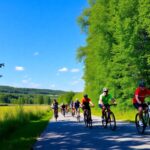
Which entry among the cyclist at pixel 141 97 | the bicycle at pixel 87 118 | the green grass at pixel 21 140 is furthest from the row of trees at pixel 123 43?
the cyclist at pixel 141 97

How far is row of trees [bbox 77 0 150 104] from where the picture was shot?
33.1 metres

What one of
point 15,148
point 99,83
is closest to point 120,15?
point 99,83

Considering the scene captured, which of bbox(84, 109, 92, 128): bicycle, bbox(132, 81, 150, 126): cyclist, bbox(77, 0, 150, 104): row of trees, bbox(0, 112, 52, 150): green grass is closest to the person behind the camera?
bbox(0, 112, 52, 150): green grass

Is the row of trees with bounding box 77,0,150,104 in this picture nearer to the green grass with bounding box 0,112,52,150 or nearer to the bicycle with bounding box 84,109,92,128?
the bicycle with bounding box 84,109,92,128

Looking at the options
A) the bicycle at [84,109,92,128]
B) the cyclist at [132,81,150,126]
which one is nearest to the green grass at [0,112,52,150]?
the bicycle at [84,109,92,128]

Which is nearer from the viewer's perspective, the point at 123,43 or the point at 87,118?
the point at 87,118

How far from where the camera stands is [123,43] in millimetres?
33469

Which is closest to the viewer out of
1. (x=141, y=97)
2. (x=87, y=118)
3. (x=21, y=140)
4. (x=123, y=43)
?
(x=141, y=97)

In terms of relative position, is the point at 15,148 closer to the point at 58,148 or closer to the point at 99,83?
the point at 58,148

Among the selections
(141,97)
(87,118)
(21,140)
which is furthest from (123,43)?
(21,140)

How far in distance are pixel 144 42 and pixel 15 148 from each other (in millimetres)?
21982

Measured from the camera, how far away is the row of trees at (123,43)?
3312 cm

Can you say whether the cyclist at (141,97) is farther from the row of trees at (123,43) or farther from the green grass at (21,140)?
the row of trees at (123,43)

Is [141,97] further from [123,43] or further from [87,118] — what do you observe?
[123,43]
